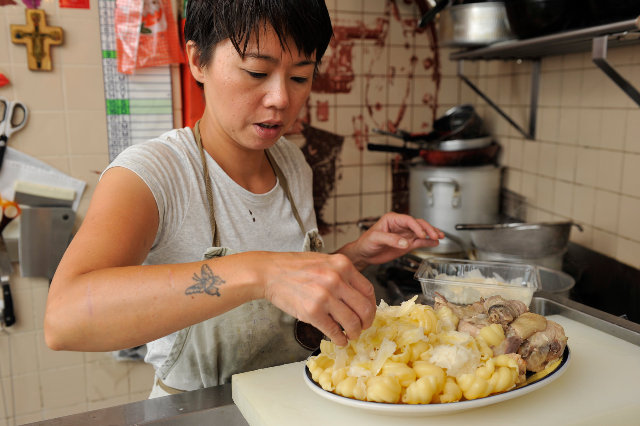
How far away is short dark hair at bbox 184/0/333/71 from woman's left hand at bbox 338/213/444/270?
1.67ft

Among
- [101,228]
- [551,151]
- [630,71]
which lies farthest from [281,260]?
[551,151]

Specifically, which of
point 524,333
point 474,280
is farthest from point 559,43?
point 524,333

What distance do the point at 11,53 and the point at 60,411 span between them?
1.60m

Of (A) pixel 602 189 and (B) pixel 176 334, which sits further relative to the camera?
(A) pixel 602 189

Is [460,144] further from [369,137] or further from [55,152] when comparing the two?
[55,152]

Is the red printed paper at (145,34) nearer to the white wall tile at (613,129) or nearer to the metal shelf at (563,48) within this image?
the metal shelf at (563,48)

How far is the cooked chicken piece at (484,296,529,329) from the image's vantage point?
3.56 feet

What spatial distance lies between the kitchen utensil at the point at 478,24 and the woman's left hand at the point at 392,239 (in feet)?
3.57

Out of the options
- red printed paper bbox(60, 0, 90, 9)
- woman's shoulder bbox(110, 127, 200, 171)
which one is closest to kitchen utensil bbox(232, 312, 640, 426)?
woman's shoulder bbox(110, 127, 200, 171)

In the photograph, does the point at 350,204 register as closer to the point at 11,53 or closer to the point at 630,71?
the point at 630,71

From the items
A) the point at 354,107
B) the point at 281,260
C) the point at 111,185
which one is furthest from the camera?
the point at 354,107

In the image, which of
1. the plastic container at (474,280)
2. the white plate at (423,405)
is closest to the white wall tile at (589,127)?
the plastic container at (474,280)

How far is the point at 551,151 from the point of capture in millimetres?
2520

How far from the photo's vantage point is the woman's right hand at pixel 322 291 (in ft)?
3.06
